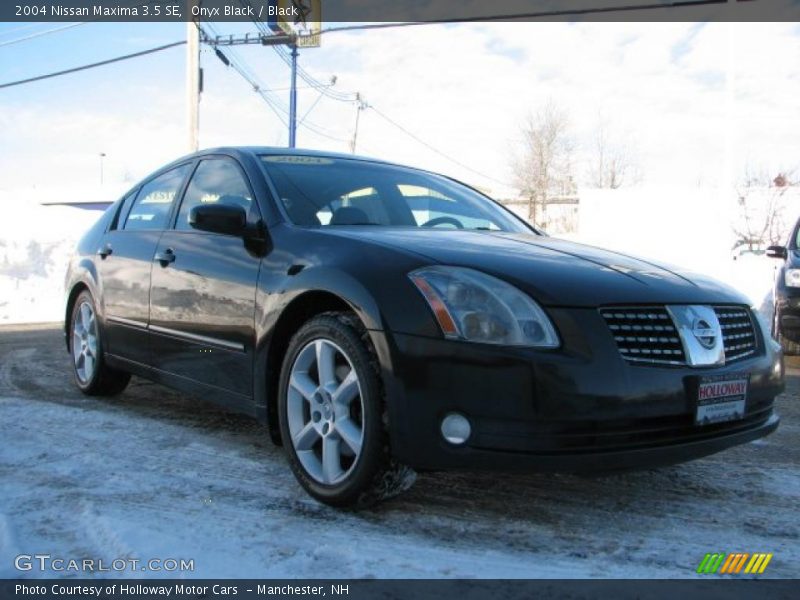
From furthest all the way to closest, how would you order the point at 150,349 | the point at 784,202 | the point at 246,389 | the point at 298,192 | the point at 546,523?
the point at 784,202 < the point at 150,349 < the point at 298,192 < the point at 246,389 < the point at 546,523

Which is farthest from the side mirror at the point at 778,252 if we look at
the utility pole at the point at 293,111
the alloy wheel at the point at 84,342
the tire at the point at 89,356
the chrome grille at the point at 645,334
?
the utility pole at the point at 293,111

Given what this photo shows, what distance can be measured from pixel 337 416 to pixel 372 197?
4.66ft

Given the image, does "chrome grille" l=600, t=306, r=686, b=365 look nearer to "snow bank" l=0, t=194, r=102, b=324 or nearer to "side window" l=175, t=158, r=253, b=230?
"side window" l=175, t=158, r=253, b=230

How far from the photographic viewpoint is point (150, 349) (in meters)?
3.97

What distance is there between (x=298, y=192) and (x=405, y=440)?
59.6 inches

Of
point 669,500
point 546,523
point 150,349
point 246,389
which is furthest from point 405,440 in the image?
point 150,349

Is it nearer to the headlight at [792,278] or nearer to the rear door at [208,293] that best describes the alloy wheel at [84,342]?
the rear door at [208,293]

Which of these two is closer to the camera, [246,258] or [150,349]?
[246,258]

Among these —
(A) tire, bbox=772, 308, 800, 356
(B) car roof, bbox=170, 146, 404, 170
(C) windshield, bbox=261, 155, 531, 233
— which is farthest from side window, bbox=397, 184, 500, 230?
(A) tire, bbox=772, 308, 800, 356

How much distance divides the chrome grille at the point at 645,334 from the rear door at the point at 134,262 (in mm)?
2606

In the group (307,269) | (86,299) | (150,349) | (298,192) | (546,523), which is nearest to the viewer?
(546,523)

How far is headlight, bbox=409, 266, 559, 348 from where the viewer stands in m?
2.41
